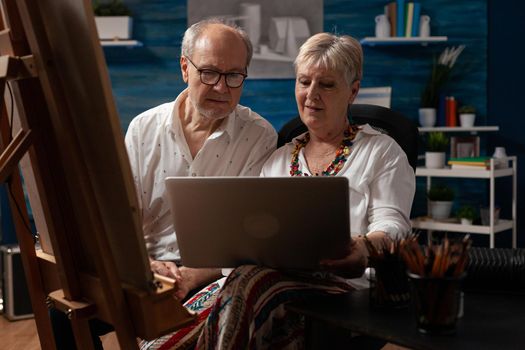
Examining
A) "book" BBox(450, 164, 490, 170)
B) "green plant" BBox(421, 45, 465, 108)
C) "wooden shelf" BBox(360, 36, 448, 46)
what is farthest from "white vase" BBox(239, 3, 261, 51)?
"book" BBox(450, 164, 490, 170)

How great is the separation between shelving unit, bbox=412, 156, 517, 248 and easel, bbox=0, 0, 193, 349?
2.80 meters

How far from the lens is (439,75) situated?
4203 millimetres

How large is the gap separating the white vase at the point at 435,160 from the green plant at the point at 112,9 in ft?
6.76

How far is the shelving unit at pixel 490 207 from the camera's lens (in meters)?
3.81

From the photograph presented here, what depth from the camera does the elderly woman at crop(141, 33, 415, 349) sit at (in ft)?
4.73

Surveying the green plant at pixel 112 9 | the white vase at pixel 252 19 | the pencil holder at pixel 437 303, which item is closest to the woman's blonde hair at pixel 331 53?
the pencil holder at pixel 437 303

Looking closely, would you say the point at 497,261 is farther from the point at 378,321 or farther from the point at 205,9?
the point at 205,9

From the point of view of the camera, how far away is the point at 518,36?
4.18m

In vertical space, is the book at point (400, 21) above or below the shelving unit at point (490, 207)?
above

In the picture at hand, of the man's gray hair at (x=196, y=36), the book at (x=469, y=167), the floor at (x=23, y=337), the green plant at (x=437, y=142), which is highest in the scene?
the man's gray hair at (x=196, y=36)

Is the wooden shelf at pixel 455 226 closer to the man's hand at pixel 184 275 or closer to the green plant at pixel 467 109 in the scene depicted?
the green plant at pixel 467 109

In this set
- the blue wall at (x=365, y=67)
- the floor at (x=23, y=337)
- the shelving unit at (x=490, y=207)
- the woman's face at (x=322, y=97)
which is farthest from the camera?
the blue wall at (x=365, y=67)

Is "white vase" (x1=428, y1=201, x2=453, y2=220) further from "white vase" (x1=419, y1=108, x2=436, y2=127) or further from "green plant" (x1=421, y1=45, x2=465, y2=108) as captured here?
"green plant" (x1=421, y1=45, x2=465, y2=108)

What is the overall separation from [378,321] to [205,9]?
136 inches
